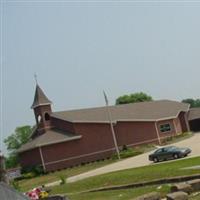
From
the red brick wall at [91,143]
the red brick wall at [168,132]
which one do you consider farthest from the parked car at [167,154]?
the red brick wall at [168,132]

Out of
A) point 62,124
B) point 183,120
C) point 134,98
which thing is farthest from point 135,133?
point 134,98

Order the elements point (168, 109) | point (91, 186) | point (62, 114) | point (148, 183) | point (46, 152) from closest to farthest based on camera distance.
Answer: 1. point (148, 183)
2. point (91, 186)
3. point (46, 152)
4. point (62, 114)
5. point (168, 109)

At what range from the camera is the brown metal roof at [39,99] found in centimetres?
6494

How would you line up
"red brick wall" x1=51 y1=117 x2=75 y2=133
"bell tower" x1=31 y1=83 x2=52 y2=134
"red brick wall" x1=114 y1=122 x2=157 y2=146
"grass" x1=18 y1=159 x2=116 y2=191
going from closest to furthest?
1. "grass" x1=18 y1=159 x2=116 y2=191
2. "red brick wall" x1=114 y1=122 x2=157 y2=146
3. "red brick wall" x1=51 y1=117 x2=75 y2=133
4. "bell tower" x1=31 y1=83 x2=52 y2=134

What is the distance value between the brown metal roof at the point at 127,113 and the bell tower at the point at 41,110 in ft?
3.37

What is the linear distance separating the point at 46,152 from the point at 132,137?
9.86 metres

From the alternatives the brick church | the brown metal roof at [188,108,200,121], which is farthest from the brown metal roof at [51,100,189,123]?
the brown metal roof at [188,108,200,121]

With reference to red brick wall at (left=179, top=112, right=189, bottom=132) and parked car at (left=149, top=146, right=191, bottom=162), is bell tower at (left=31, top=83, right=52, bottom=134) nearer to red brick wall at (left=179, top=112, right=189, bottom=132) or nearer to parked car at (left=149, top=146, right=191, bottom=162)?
red brick wall at (left=179, top=112, right=189, bottom=132)

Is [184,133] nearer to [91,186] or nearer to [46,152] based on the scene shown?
[46,152]

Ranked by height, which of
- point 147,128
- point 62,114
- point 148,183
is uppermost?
point 62,114

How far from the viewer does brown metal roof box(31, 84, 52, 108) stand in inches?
2557

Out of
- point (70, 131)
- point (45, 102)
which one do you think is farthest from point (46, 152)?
point (45, 102)

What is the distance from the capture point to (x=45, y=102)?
65.2 m

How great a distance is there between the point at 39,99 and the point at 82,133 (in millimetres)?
8253
